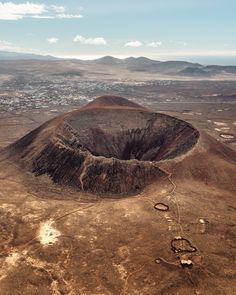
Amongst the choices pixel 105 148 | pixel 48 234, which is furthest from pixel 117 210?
pixel 105 148

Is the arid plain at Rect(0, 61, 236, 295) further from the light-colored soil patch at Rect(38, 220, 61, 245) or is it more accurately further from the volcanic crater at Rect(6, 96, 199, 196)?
the volcanic crater at Rect(6, 96, 199, 196)

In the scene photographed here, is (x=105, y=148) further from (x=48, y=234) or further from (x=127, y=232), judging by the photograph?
(x=48, y=234)

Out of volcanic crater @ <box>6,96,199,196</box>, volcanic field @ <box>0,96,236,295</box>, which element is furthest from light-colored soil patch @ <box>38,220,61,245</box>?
volcanic crater @ <box>6,96,199,196</box>

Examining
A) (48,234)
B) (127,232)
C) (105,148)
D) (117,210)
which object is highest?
(127,232)

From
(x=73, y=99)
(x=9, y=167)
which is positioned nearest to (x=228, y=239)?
(x=9, y=167)

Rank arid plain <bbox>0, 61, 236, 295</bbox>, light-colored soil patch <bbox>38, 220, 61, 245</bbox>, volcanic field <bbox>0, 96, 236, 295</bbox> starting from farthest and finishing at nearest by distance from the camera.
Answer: light-colored soil patch <bbox>38, 220, 61, 245</bbox>
volcanic field <bbox>0, 96, 236, 295</bbox>
arid plain <bbox>0, 61, 236, 295</bbox>

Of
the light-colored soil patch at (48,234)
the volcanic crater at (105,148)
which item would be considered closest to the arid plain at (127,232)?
the light-colored soil patch at (48,234)

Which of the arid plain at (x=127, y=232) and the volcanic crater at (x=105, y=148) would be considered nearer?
the arid plain at (x=127, y=232)

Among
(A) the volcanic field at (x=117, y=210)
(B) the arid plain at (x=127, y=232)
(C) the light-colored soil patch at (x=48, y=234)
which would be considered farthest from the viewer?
(C) the light-colored soil patch at (x=48, y=234)

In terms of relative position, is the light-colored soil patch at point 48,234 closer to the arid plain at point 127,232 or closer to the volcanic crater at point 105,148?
the arid plain at point 127,232
